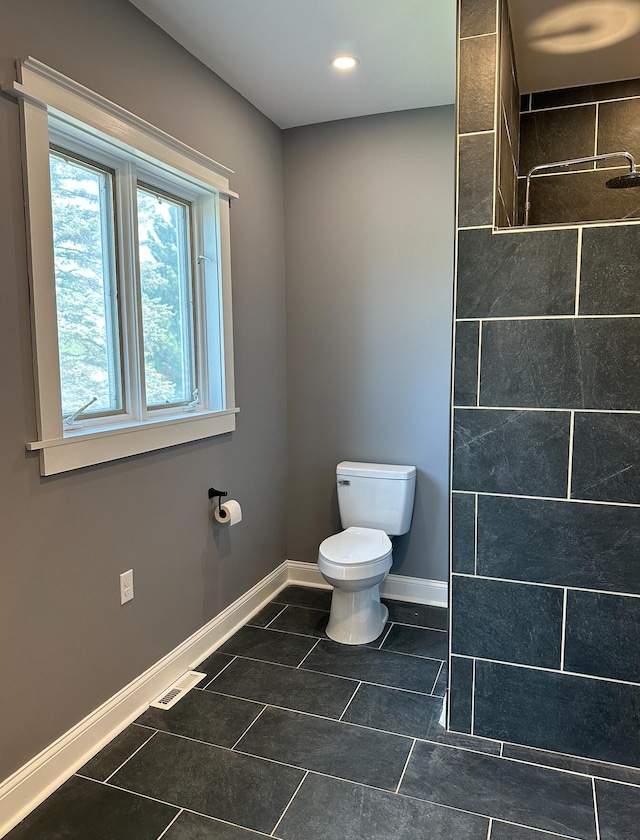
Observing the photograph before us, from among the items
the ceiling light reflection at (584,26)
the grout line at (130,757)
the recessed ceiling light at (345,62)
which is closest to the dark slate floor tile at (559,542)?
the grout line at (130,757)

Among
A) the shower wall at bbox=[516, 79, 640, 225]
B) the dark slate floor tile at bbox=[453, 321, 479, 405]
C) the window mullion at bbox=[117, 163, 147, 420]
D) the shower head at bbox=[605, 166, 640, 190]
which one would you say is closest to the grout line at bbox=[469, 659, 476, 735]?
the dark slate floor tile at bbox=[453, 321, 479, 405]

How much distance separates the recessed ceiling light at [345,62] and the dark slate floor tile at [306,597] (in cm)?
254

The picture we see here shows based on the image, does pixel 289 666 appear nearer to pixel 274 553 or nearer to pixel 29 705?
pixel 274 553

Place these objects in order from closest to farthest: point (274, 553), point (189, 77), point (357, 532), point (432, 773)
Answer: point (432, 773)
point (189, 77)
point (357, 532)
point (274, 553)

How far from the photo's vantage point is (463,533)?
1996mm

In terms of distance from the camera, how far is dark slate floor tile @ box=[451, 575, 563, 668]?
1924 millimetres

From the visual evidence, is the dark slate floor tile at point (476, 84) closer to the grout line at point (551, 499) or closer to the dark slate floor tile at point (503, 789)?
the grout line at point (551, 499)

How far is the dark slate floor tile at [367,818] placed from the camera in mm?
1610

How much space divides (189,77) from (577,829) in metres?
2.90

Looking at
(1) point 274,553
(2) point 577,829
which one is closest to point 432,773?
(2) point 577,829

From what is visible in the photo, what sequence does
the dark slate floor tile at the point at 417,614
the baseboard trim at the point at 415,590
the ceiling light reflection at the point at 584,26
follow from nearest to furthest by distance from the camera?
the ceiling light reflection at the point at 584,26, the dark slate floor tile at the point at 417,614, the baseboard trim at the point at 415,590

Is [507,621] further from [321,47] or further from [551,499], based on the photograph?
[321,47]

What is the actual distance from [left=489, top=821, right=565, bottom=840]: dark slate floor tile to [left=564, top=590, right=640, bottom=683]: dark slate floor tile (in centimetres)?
49

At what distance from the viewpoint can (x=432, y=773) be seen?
184 cm
